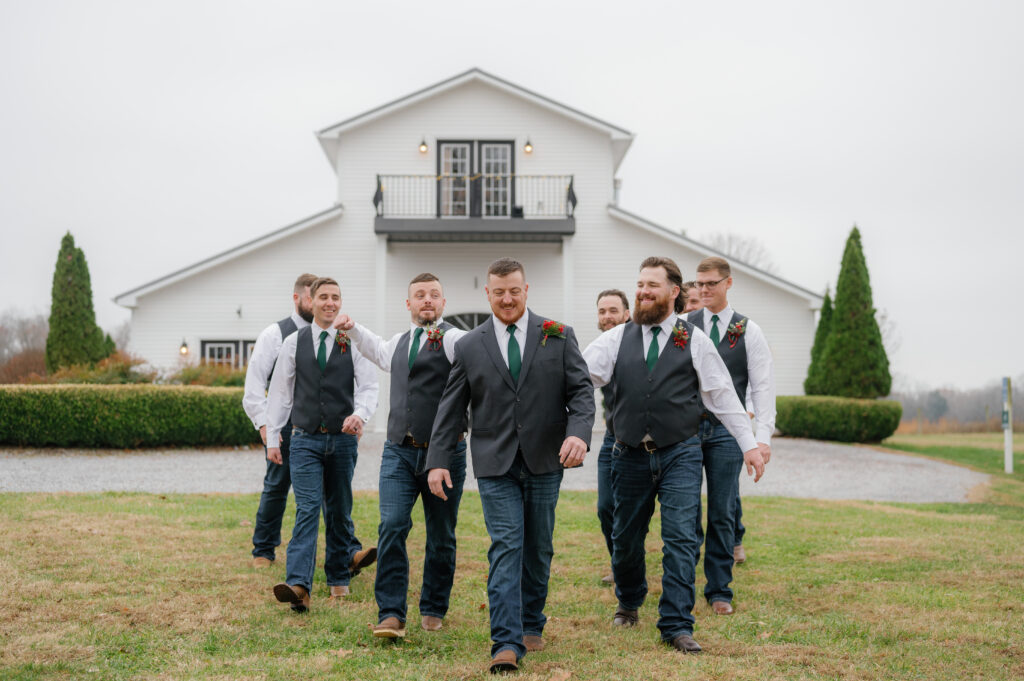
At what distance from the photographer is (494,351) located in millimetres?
4988

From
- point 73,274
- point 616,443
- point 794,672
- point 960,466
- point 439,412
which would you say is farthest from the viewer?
point 73,274

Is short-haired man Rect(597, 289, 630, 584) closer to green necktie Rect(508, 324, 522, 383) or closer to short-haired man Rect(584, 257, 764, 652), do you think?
short-haired man Rect(584, 257, 764, 652)

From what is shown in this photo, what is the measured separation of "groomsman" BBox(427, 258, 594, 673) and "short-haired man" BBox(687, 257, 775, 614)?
1.47 metres

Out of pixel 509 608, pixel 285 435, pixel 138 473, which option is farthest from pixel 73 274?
pixel 509 608

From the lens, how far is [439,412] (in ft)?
16.7

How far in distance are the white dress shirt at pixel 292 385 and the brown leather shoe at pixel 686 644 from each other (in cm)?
254

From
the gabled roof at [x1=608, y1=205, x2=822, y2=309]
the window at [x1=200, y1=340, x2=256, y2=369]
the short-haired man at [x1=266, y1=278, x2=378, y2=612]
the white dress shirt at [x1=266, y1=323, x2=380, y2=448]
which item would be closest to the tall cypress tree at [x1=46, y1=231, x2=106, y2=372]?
the window at [x1=200, y1=340, x2=256, y2=369]

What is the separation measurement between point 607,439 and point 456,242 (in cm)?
1692

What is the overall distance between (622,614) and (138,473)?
34.3 ft

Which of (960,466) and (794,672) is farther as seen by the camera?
(960,466)

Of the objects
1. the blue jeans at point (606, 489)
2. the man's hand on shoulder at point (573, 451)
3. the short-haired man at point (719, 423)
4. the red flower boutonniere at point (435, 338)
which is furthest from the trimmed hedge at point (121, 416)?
the man's hand on shoulder at point (573, 451)

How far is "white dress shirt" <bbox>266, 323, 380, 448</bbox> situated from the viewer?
627 centimetres

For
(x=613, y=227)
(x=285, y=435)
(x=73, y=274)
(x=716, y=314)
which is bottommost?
(x=285, y=435)

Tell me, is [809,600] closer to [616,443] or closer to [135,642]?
[616,443]
